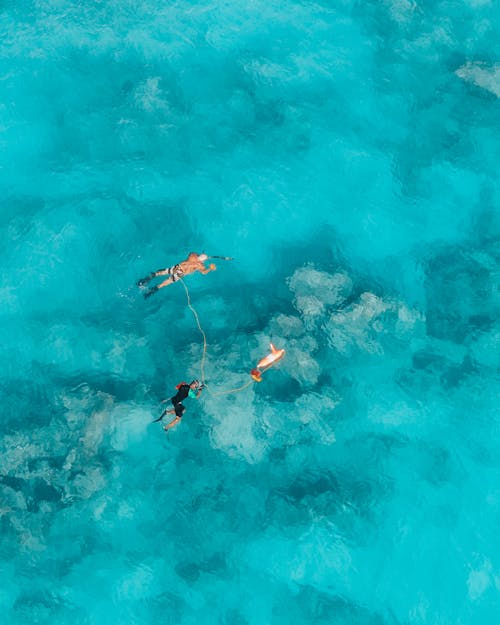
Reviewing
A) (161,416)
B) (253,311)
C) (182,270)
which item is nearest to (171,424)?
(161,416)

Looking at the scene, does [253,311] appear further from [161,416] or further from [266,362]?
[161,416]

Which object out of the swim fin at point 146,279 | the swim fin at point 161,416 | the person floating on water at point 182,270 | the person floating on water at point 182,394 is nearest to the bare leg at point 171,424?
the person floating on water at point 182,394

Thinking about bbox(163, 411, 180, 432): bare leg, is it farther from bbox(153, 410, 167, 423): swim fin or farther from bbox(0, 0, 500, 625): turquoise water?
bbox(153, 410, 167, 423): swim fin

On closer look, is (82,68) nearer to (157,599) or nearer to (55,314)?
(55,314)

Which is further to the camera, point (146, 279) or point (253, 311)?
point (253, 311)

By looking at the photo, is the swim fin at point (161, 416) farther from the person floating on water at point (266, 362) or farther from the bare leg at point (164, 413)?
the person floating on water at point (266, 362)

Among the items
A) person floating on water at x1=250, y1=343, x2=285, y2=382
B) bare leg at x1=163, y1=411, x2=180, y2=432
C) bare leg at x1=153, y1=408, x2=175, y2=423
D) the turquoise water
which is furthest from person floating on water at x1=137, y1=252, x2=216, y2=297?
bare leg at x1=163, y1=411, x2=180, y2=432
